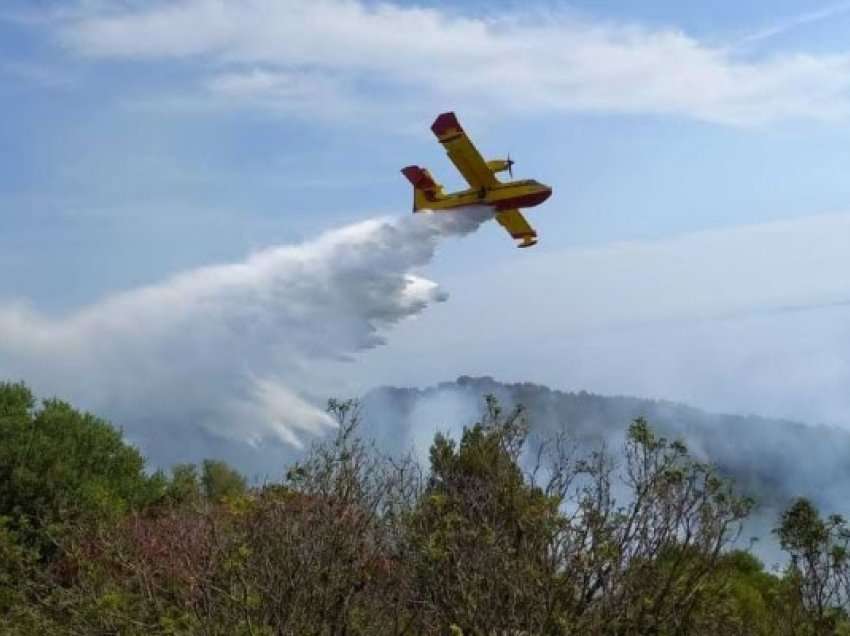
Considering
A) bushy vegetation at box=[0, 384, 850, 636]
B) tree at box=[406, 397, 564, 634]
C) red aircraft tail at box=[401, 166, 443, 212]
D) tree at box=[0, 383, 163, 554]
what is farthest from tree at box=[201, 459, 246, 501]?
tree at box=[406, 397, 564, 634]

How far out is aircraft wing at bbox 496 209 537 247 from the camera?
Answer: 44344mm

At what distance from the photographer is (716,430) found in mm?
184250

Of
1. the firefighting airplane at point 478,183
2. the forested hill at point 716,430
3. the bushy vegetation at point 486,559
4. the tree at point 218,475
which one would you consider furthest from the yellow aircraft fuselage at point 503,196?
the forested hill at point 716,430

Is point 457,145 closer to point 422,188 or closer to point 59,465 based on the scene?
point 422,188

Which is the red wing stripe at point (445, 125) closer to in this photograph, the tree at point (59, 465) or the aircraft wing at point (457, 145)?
the aircraft wing at point (457, 145)

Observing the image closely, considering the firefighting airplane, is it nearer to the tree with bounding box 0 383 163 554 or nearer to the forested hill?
the tree with bounding box 0 383 163 554

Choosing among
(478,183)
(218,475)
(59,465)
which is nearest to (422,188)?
(478,183)

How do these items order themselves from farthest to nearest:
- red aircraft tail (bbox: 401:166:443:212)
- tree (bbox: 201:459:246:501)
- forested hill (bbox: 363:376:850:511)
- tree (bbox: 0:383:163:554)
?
forested hill (bbox: 363:376:850:511), tree (bbox: 201:459:246:501), red aircraft tail (bbox: 401:166:443:212), tree (bbox: 0:383:163:554)

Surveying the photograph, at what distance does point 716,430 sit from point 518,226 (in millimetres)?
149434

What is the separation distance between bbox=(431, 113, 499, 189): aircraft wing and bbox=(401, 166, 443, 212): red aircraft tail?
12.1ft

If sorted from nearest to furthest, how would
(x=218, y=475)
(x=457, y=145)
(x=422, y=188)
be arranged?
(x=457, y=145) < (x=422, y=188) < (x=218, y=475)

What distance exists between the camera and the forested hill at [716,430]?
5428 inches

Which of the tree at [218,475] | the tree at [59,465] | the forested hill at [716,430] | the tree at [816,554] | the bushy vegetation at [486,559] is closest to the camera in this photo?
the bushy vegetation at [486,559]

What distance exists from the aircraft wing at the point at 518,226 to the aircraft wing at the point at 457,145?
4.56 m
